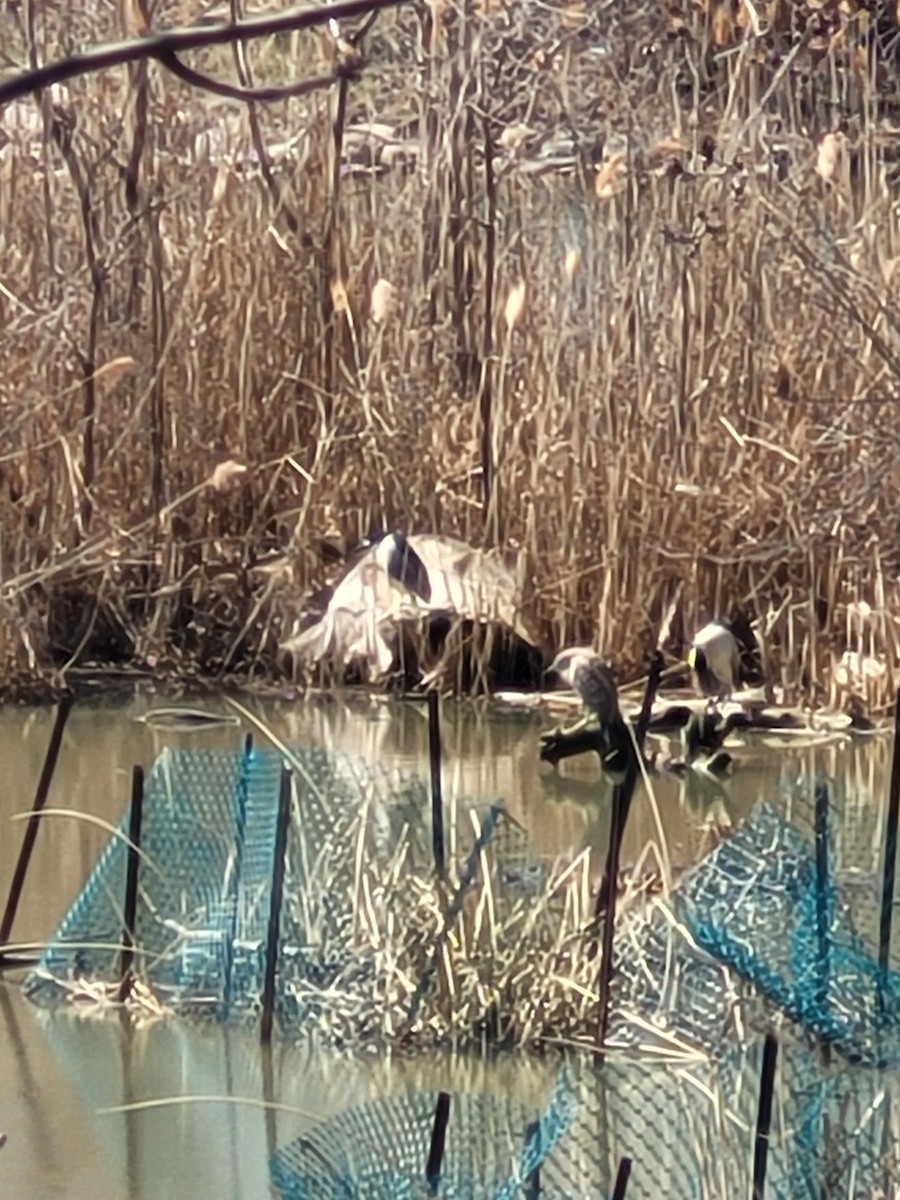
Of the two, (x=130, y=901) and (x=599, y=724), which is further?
(x=599, y=724)

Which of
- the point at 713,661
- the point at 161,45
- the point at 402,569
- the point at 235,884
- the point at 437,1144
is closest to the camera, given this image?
the point at 161,45

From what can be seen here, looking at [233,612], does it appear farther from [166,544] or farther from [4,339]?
[4,339]

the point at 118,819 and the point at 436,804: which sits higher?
the point at 436,804

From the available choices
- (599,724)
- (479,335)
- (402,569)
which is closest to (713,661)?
(599,724)

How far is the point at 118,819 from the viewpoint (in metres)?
3.22

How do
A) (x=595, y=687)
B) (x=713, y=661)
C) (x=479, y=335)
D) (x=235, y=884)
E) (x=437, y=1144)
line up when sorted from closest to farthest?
(x=437, y=1144) < (x=235, y=884) < (x=595, y=687) < (x=713, y=661) < (x=479, y=335)

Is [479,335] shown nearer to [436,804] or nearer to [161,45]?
[436,804]

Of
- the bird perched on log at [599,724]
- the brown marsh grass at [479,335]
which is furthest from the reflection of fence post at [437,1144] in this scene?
the brown marsh grass at [479,335]

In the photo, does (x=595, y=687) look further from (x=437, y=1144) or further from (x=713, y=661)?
(x=437, y=1144)

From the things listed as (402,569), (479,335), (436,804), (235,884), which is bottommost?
(235,884)

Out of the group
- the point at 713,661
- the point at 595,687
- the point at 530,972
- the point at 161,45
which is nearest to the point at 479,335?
the point at 713,661

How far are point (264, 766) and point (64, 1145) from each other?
673 millimetres

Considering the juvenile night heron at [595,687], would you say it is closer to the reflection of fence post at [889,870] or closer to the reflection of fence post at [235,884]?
the reflection of fence post at [235,884]

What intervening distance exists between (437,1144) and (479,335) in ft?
10.2
